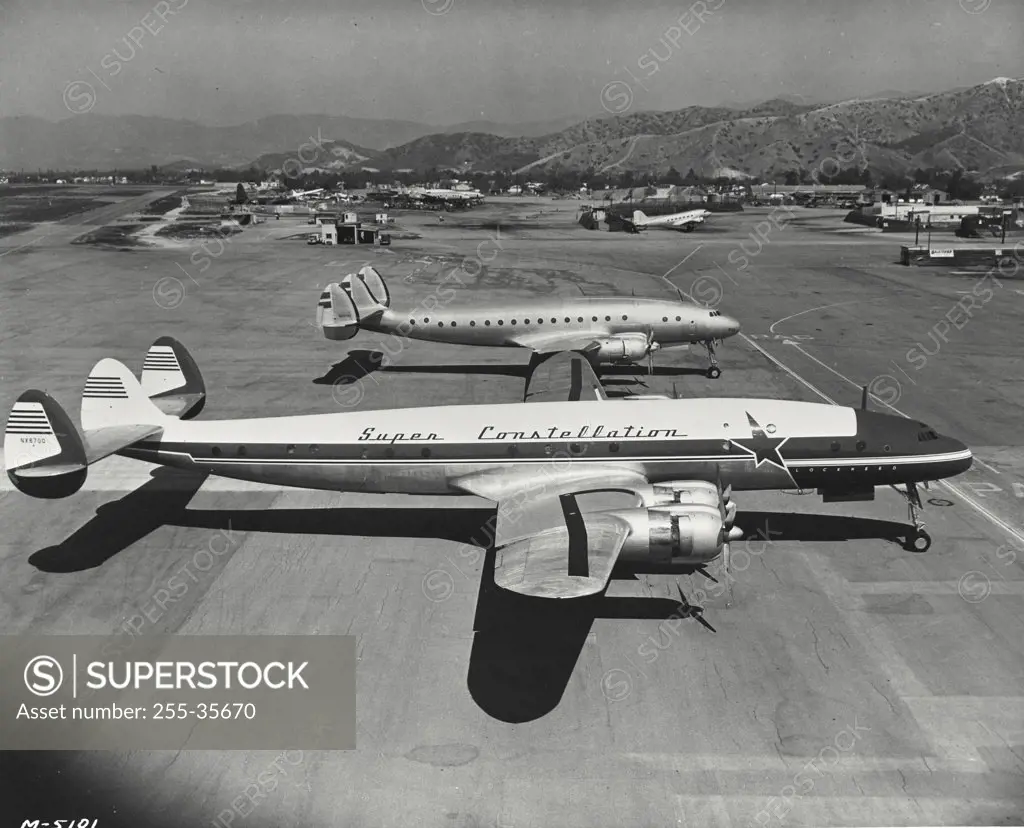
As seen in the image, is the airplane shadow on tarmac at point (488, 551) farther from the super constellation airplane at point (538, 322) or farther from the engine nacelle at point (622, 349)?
the super constellation airplane at point (538, 322)

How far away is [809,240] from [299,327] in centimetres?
8154

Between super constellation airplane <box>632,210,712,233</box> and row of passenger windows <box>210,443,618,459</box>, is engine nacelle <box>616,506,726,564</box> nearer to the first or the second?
row of passenger windows <box>210,443,618,459</box>

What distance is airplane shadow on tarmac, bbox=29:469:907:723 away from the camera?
1845cm

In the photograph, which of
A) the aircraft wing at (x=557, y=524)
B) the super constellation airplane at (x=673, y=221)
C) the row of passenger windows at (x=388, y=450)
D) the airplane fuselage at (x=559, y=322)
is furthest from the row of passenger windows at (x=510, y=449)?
the super constellation airplane at (x=673, y=221)

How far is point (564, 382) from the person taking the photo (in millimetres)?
31922

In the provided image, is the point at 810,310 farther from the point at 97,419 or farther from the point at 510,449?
the point at 97,419

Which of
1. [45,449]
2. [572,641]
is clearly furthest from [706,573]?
[45,449]

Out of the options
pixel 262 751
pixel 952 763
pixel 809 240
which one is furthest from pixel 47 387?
pixel 809 240

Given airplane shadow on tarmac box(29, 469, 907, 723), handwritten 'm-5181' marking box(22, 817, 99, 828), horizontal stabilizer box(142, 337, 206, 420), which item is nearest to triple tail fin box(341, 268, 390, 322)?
→ airplane shadow on tarmac box(29, 469, 907, 723)

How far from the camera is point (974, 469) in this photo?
98.3 feet

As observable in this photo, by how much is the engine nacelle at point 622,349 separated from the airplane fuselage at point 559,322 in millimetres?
1501

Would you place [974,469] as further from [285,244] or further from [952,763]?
[285,244]

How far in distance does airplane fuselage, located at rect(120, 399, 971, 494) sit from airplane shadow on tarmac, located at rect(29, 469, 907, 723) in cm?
198

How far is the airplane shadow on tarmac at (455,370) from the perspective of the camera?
43500mm
